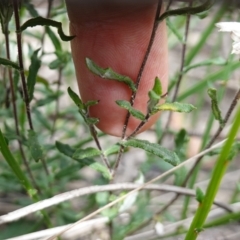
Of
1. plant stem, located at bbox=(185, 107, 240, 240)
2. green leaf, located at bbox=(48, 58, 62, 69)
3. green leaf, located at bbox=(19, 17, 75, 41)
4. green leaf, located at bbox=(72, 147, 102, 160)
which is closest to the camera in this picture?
plant stem, located at bbox=(185, 107, 240, 240)

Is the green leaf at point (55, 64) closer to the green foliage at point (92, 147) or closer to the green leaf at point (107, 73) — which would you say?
the green foliage at point (92, 147)

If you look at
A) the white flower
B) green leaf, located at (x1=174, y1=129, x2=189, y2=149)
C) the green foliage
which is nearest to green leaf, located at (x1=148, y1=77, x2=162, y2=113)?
the green foliage

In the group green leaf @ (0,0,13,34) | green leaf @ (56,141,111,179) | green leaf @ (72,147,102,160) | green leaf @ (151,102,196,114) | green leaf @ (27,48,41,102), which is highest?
green leaf @ (0,0,13,34)

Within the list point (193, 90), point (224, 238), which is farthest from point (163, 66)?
point (224, 238)

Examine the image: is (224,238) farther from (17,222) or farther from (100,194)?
(17,222)

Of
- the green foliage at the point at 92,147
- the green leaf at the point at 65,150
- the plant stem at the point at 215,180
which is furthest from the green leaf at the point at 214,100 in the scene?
the green leaf at the point at 65,150

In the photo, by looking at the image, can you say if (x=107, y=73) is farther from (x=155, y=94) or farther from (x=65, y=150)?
(x=65, y=150)

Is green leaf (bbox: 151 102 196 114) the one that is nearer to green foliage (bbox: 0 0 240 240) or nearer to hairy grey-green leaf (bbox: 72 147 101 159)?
green foliage (bbox: 0 0 240 240)
